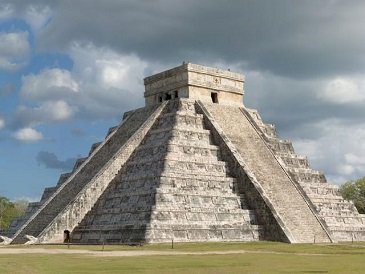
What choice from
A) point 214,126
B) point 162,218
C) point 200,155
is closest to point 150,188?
point 162,218

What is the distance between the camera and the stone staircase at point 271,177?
1320 inches

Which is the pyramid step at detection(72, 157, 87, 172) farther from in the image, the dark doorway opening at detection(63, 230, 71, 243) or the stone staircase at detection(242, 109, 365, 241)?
the stone staircase at detection(242, 109, 365, 241)

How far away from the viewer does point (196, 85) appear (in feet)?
132

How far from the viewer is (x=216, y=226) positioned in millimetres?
31953

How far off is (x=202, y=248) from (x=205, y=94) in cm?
1605

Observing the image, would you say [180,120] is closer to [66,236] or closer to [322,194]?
[66,236]

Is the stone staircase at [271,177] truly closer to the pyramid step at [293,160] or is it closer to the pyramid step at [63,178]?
the pyramid step at [293,160]

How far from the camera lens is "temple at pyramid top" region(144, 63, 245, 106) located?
4025cm

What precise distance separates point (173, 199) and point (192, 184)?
192cm

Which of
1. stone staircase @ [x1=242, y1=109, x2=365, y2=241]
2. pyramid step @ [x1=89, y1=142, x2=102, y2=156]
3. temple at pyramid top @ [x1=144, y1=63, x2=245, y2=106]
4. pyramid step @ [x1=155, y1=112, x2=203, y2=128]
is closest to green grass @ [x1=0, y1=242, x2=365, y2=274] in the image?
stone staircase @ [x1=242, y1=109, x2=365, y2=241]

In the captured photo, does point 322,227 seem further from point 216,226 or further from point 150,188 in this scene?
point 150,188

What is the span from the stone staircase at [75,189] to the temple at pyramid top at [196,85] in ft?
5.31

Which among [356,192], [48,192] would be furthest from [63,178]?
[356,192]

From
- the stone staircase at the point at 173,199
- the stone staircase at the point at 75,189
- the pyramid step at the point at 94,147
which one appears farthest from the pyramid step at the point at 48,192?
the stone staircase at the point at 173,199
